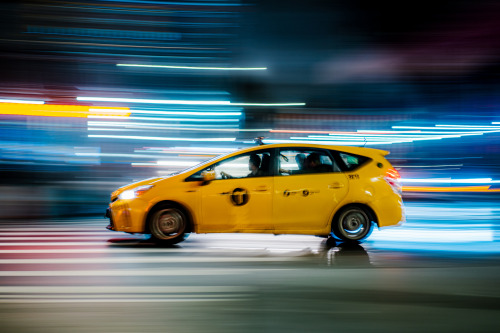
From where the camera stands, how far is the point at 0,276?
18.5 ft

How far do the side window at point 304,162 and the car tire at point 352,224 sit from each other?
0.69m

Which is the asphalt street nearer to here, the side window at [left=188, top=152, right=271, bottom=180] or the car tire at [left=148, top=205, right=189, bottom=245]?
the car tire at [left=148, top=205, right=189, bottom=245]

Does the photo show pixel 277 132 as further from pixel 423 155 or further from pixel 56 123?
pixel 56 123

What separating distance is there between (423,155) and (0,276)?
2426cm

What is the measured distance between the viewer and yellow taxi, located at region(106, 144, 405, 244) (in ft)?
24.7

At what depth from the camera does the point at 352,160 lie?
801 cm

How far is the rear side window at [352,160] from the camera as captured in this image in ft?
26.1

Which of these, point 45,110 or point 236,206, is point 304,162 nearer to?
point 236,206

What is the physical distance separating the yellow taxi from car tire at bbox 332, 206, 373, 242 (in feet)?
0.05

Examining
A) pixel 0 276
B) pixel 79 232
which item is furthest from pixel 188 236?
pixel 0 276

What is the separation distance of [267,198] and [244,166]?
0.67 metres

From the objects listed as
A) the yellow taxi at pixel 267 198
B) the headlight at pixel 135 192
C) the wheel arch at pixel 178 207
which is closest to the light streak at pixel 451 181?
the yellow taxi at pixel 267 198

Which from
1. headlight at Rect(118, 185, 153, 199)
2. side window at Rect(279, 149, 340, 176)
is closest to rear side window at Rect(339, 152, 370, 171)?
side window at Rect(279, 149, 340, 176)

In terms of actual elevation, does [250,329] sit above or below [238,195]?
below
